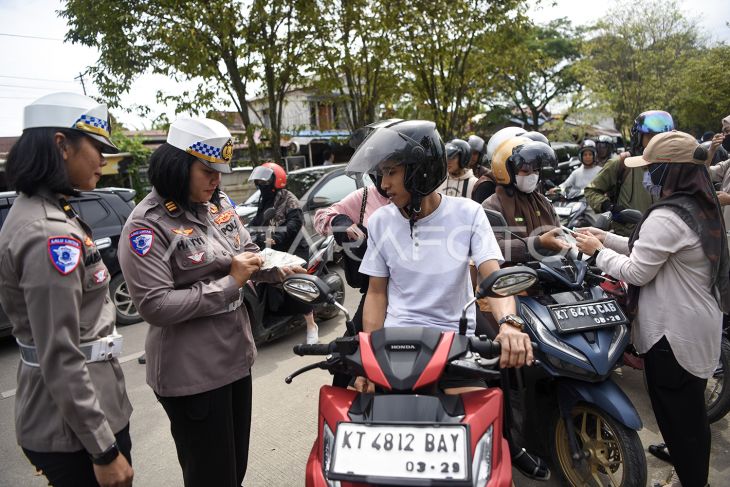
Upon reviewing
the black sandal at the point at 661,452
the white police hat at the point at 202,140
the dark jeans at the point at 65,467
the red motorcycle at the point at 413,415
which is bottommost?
the black sandal at the point at 661,452

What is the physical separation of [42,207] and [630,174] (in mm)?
4686

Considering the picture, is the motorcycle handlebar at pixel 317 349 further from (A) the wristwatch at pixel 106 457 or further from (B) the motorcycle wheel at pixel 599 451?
(B) the motorcycle wheel at pixel 599 451

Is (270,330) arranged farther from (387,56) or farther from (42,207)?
(387,56)

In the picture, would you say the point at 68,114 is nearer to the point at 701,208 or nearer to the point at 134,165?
the point at 701,208

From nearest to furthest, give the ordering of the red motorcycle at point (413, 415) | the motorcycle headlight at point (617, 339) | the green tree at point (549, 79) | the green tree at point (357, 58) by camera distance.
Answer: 1. the red motorcycle at point (413, 415)
2. the motorcycle headlight at point (617, 339)
3. the green tree at point (357, 58)
4. the green tree at point (549, 79)

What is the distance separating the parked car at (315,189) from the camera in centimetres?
714

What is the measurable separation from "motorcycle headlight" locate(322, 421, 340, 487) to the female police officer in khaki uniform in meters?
0.65

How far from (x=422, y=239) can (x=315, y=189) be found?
18.3 feet

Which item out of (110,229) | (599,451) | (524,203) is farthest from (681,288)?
(110,229)

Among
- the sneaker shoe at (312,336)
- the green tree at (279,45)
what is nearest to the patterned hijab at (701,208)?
the sneaker shoe at (312,336)

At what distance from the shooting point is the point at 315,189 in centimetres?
750

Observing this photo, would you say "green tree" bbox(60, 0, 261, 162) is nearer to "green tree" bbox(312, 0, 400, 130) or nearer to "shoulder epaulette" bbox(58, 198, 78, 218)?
"green tree" bbox(312, 0, 400, 130)

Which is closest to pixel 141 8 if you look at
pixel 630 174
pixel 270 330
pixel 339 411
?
pixel 270 330

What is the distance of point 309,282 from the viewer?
6.11 feet
